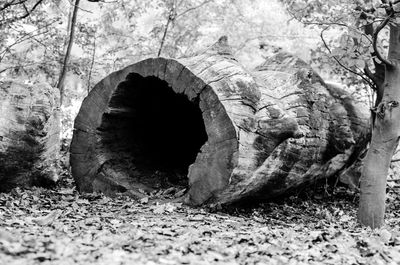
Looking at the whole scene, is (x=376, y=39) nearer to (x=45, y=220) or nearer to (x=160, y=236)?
(x=160, y=236)

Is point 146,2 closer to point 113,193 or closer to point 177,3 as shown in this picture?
point 177,3

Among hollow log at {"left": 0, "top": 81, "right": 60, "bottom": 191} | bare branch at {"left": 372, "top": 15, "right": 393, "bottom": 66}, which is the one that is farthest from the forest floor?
bare branch at {"left": 372, "top": 15, "right": 393, "bottom": 66}

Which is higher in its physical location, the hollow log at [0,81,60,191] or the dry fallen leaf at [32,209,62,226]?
the hollow log at [0,81,60,191]

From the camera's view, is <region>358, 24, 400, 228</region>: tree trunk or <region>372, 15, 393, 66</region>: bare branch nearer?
<region>372, 15, 393, 66</region>: bare branch

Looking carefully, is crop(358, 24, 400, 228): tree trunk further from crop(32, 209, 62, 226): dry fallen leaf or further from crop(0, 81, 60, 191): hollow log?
crop(0, 81, 60, 191): hollow log

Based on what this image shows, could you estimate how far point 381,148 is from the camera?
5660mm

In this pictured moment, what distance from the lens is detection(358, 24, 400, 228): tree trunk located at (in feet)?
18.4

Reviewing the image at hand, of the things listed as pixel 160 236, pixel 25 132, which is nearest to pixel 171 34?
pixel 25 132

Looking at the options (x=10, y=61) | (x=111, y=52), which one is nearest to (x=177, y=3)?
(x=111, y=52)

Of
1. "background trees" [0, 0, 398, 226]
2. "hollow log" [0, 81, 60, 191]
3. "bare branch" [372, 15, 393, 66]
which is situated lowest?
"hollow log" [0, 81, 60, 191]

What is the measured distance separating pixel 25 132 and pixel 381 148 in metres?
4.70

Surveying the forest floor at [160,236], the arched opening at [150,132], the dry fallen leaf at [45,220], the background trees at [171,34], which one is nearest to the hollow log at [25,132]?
the forest floor at [160,236]

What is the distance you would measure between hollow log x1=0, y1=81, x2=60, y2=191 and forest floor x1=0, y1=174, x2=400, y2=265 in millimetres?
281

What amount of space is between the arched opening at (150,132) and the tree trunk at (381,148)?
2.38 metres
